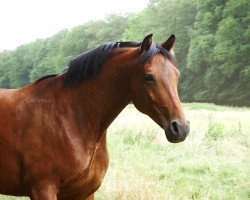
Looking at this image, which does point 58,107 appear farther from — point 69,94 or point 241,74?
point 241,74

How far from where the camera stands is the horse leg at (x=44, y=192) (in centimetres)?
325

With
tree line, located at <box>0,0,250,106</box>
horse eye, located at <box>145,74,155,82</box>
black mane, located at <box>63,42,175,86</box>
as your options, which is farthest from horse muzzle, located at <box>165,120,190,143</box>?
tree line, located at <box>0,0,250,106</box>

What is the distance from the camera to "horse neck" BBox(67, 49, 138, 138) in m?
3.43

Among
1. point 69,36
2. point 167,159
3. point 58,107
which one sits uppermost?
point 58,107

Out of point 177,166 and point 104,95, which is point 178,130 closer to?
point 104,95

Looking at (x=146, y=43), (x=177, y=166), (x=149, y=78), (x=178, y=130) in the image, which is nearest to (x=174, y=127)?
(x=178, y=130)

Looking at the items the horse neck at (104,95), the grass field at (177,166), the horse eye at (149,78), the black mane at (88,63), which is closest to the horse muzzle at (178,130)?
the horse eye at (149,78)

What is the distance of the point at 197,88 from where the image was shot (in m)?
44.9

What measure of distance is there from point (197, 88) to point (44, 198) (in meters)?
42.6

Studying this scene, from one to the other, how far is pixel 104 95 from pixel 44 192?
35.7 inches

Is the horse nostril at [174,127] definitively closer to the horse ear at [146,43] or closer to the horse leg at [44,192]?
the horse ear at [146,43]

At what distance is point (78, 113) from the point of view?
351 cm

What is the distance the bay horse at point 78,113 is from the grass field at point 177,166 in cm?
168

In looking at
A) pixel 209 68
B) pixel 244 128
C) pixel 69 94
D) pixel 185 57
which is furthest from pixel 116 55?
pixel 185 57
